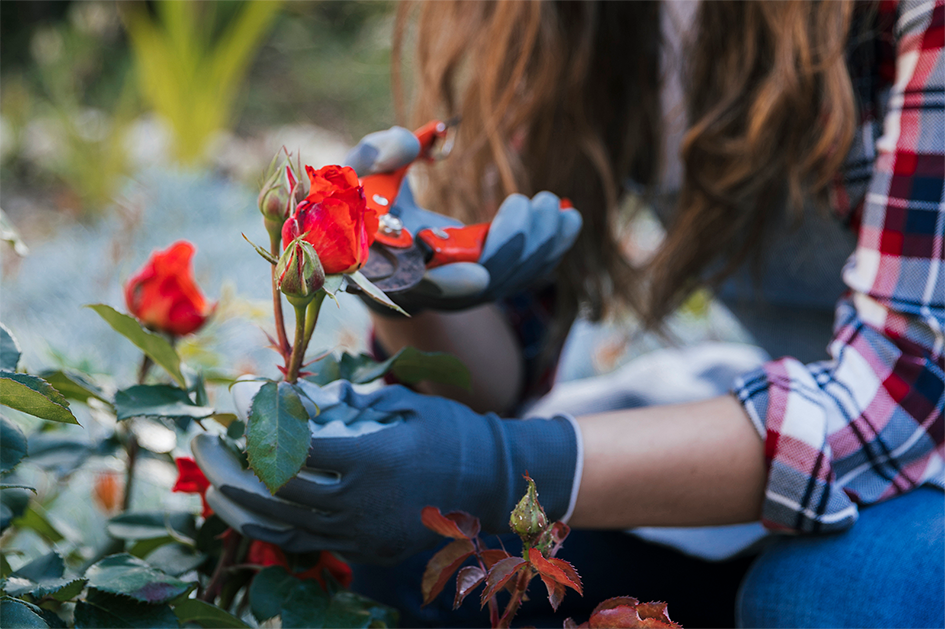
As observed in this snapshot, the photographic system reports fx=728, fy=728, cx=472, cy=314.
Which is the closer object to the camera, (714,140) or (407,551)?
(407,551)

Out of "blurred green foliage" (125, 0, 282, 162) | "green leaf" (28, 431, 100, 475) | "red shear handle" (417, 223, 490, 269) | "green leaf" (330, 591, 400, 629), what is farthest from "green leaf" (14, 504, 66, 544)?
"blurred green foliage" (125, 0, 282, 162)

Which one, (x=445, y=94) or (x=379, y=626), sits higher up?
(x=445, y=94)

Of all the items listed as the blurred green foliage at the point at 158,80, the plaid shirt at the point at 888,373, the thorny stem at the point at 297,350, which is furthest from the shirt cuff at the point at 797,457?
the blurred green foliage at the point at 158,80

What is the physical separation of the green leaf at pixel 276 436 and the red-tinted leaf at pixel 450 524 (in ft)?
0.25

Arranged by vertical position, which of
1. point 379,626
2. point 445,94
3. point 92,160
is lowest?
point 92,160

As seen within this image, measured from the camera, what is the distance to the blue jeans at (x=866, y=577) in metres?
0.55

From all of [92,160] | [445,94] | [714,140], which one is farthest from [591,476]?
[92,160]

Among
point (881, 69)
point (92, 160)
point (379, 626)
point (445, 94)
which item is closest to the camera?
point (379, 626)

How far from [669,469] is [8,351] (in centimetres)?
46

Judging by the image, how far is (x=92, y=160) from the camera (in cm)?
→ 289

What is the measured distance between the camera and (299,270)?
0.34m

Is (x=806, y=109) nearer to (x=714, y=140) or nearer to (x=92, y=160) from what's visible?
(x=714, y=140)

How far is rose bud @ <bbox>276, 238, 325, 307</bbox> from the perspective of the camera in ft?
1.11

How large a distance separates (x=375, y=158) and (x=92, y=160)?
281 centimetres
